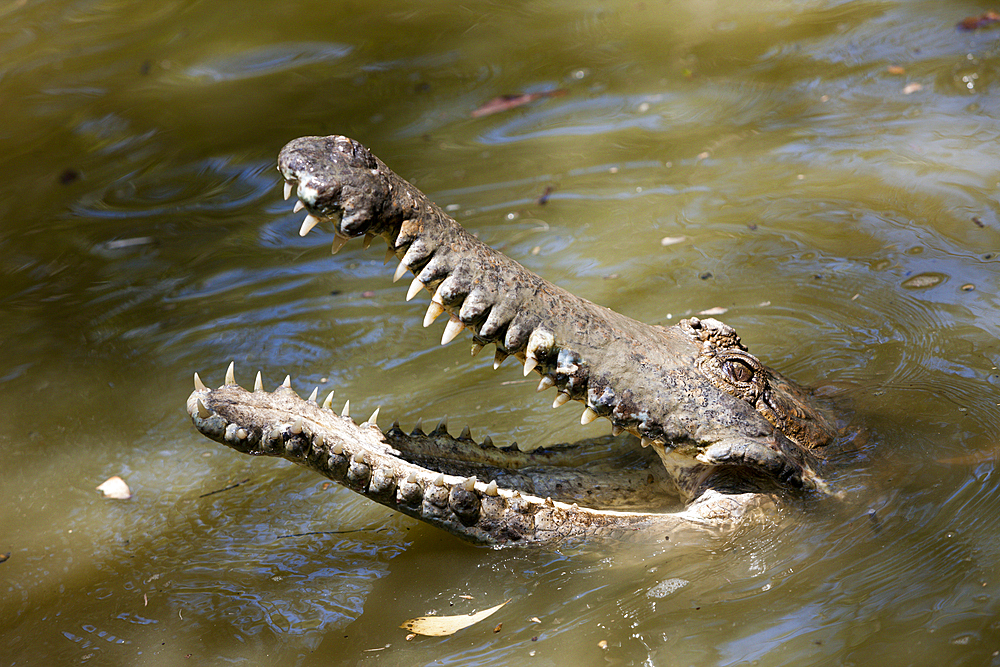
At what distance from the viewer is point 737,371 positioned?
3223mm

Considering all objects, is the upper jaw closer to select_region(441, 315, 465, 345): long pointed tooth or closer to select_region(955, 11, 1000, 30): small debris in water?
select_region(441, 315, 465, 345): long pointed tooth

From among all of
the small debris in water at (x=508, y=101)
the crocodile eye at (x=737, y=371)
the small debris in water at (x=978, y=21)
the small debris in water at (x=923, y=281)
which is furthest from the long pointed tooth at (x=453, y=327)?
the small debris in water at (x=978, y=21)

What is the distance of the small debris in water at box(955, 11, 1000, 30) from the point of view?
22.8ft

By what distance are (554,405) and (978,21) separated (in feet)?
20.6

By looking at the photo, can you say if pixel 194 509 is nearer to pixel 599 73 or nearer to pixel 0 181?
pixel 0 181

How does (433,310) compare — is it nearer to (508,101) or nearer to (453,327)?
(453,327)

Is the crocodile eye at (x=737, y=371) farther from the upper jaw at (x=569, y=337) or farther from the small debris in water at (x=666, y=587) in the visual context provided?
the small debris in water at (x=666, y=587)

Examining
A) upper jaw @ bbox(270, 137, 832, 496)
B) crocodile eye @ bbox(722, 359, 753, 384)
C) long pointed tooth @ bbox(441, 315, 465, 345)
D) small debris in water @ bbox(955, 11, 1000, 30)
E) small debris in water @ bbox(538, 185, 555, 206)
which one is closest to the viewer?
upper jaw @ bbox(270, 137, 832, 496)

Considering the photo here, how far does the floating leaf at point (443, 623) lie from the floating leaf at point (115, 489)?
1.77 m

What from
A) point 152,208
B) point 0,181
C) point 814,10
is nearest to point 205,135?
point 152,208

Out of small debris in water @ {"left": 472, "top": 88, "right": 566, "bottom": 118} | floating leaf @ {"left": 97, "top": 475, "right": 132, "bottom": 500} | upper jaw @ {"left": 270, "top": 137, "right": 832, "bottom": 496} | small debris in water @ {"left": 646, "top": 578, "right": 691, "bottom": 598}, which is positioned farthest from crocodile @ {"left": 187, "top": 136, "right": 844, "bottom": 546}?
Result: small debris in water @ {"left": 472, "top": 88, "right": 566, "bottom": 118}

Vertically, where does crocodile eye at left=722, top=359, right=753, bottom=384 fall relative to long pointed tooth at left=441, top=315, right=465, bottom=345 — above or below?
below

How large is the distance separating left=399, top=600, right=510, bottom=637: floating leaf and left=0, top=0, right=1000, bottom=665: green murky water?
4cm

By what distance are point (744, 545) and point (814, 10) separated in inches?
246
